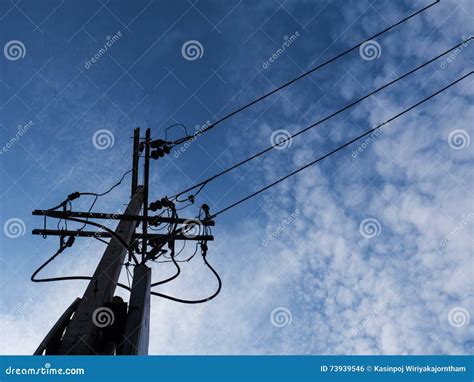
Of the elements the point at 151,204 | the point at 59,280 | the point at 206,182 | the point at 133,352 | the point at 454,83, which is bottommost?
the point at 133,352

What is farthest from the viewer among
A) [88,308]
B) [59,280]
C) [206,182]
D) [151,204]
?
[206,182]

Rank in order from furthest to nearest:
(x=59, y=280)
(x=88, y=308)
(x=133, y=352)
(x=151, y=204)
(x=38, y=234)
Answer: (x=151, y=204) → (x=38, y=234) → (x=59, y=280) → (x=88, y=308) → (x=133, y=352)

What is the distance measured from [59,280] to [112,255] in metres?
1.69

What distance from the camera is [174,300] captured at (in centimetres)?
623

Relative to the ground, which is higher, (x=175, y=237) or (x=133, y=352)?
(x=175, y=237)

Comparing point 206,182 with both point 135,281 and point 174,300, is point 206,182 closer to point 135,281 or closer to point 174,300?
point 174,300

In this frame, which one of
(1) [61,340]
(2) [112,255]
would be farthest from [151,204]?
(1) [61,340]

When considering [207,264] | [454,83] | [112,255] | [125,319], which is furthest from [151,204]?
[454,83]

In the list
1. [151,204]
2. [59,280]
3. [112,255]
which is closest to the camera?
[112,255]

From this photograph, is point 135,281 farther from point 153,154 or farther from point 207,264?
point 153,154

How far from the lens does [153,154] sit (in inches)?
329

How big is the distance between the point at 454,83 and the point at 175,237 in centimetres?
520

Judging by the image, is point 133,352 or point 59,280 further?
point 59,280

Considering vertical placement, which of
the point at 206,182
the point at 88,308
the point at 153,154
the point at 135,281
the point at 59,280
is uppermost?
the point at 153,154
